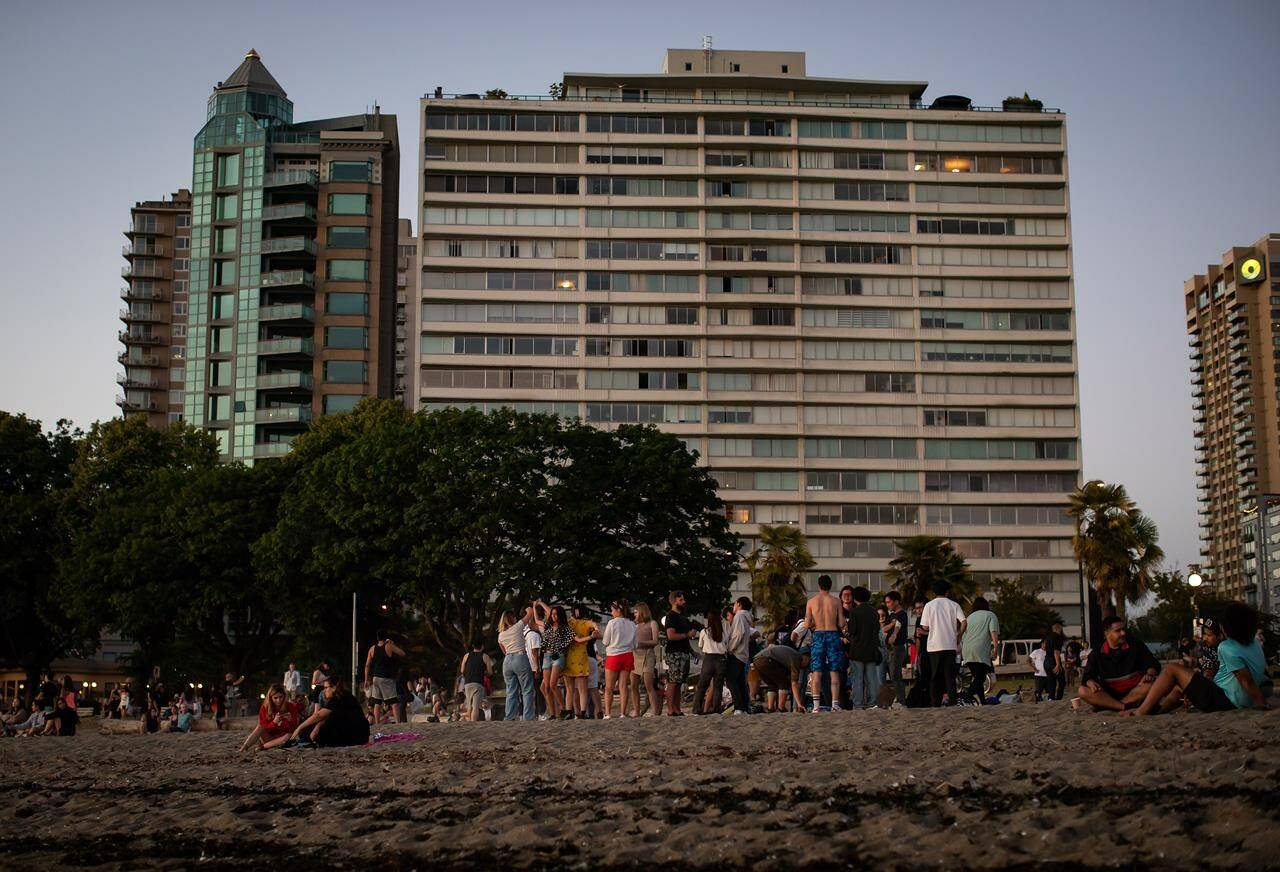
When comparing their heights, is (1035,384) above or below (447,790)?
above

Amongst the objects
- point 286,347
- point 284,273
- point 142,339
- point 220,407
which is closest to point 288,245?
point 284,273

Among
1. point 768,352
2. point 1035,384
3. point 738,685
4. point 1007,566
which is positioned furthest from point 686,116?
point 738,685

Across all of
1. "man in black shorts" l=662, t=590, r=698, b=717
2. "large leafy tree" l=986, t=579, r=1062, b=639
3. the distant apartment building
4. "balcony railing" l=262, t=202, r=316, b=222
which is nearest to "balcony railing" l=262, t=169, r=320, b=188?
"balcony railing" l=262, t=202, r=316, b=222

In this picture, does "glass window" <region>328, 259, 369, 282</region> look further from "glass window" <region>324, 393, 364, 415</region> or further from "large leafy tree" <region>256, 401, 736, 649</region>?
"large leafy tree" <region>256, 401, 736, 649</region>

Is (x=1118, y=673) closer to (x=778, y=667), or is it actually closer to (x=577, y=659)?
(x=778, y=667)

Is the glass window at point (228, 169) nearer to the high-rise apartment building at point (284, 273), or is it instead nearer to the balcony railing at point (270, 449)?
the high-rise apartment building at point (284, 273)

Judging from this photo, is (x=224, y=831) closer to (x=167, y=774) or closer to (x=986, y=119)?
(x=167, y=774)

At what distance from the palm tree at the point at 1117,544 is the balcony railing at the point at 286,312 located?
193 feet

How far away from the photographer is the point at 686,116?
10206 centimetres

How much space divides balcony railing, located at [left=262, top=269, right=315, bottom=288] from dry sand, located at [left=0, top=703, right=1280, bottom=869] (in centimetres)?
8810

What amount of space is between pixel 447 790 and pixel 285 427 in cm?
9071

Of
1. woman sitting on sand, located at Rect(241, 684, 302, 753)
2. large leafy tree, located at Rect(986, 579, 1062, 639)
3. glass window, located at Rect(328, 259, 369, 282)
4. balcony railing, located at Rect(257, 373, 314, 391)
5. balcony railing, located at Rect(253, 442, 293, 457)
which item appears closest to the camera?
woman sitting on sand, located at Rect(241, 684, 302, 753)

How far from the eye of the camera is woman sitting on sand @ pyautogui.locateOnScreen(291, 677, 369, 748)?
20031 millimetres

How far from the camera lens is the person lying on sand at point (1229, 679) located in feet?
55.2
